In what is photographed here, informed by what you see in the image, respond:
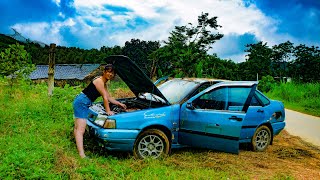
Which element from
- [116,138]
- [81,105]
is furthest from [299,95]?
Answer: [81,105]

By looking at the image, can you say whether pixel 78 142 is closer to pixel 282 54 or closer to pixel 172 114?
pixel 172 114

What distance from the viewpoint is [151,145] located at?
24.0 ft

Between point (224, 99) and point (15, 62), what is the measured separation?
9804 mm

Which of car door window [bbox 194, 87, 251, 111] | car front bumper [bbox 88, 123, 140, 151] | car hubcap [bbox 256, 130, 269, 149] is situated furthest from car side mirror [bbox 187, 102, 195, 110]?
car hubcap [bbox 256, 130, 269, 149]

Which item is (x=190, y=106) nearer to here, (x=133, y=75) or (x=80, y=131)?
(x=133, y=75)

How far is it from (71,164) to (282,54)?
209ft

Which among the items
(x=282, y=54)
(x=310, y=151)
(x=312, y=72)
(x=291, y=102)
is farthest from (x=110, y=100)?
(x=282, y=54)

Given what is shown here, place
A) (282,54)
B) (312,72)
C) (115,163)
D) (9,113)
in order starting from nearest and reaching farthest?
(115,163) → (9,113) → (312,72) → (282,54)

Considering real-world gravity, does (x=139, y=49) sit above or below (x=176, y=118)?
above

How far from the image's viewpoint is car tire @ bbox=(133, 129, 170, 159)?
23.7 feet

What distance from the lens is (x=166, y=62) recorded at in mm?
22609

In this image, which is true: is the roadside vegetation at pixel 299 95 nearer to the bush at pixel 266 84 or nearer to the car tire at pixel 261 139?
the bush at pixel 266 84

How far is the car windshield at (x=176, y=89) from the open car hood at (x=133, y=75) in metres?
0.40

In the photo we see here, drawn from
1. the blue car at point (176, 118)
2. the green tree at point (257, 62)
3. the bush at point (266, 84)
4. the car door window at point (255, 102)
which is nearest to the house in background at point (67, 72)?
the green tree at point (257, 62)
